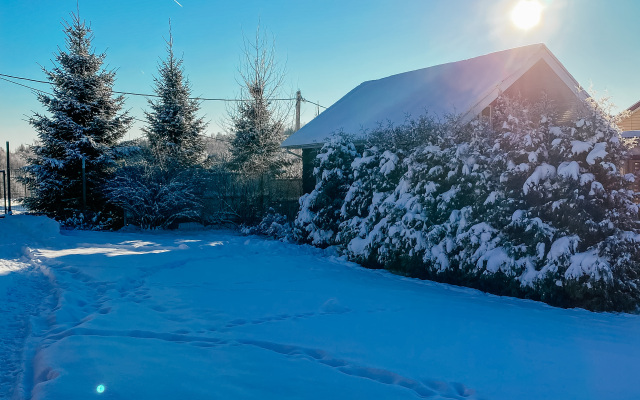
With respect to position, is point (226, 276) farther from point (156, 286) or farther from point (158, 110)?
point (158, 110)

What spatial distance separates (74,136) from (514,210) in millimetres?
17168

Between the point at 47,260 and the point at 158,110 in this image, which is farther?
the point at 158,110

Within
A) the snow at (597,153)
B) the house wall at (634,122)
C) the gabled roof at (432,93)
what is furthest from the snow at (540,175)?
the house wall at (634,122)

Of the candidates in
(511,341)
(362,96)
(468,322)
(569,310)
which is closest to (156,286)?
(468,322)

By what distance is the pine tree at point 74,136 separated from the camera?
57.5 ft

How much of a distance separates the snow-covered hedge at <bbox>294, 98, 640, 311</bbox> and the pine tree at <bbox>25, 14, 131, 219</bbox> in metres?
13.1

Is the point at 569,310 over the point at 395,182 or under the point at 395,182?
under

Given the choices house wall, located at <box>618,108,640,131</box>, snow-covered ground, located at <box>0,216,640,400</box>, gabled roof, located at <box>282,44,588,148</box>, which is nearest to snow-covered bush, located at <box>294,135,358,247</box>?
gabled roof, located at <box>282,44,588,148</box>

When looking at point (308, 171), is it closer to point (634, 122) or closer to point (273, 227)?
point (273, 227)

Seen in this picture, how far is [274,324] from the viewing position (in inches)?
204

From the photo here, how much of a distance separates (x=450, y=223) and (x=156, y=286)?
505 cm

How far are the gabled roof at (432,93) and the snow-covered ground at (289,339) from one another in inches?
232

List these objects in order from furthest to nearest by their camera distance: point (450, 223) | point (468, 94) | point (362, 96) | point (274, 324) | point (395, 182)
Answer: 1. point (362, 96)
2. point (468, 94)
3. point (395, 182)
4. point (450, 223)
5. point (274, 324)

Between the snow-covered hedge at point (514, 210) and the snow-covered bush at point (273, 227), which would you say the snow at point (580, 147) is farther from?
the snow-covered bush at point (273, 227)
